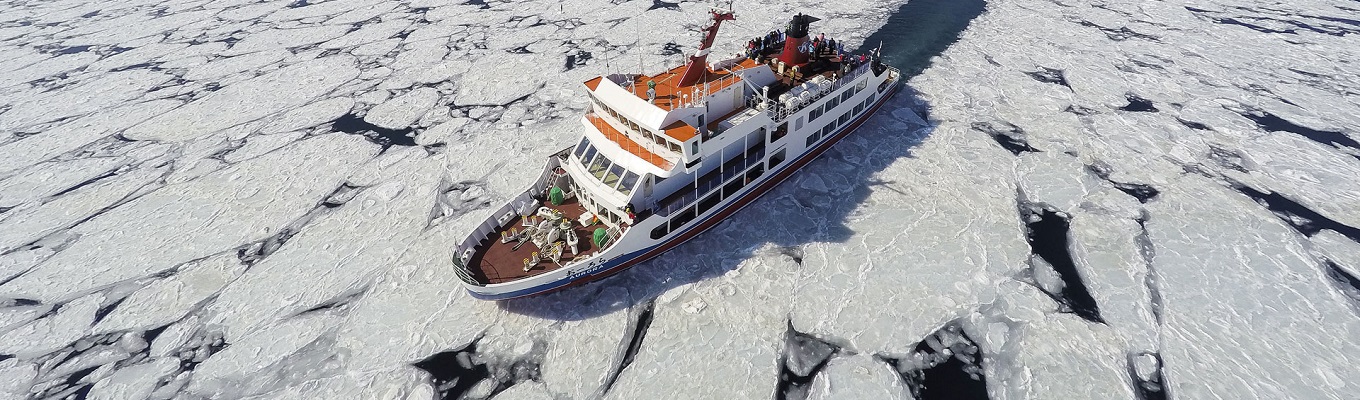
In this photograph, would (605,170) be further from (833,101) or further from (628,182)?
(833,101)

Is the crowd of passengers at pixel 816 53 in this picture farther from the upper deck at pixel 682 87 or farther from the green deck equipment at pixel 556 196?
the green deck equipment at pixel 556 196

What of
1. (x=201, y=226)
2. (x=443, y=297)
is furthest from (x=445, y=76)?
(x=443, y=297)

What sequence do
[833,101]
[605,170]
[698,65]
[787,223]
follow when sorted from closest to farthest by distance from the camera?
1. [605,170]
2. [698,65]
3. [787,223]
4. [833,101]

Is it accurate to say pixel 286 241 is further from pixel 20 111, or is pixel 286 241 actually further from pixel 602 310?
pixel 20 111

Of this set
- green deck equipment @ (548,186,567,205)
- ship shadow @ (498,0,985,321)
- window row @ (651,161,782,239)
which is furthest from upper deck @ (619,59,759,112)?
ship shadow @ (498,0,985,321)

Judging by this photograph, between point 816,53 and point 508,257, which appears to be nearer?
point 508,257

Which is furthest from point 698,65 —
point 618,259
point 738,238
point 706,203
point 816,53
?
point 618,259

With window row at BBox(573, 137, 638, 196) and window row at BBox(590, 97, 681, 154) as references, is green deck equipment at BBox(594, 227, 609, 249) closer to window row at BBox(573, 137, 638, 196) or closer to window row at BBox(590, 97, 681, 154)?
window row at BBox(573, 137, 638, 196)

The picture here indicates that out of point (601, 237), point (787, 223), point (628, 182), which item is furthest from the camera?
point (787, 223)

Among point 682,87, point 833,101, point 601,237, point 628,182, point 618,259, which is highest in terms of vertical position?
point 682,87
